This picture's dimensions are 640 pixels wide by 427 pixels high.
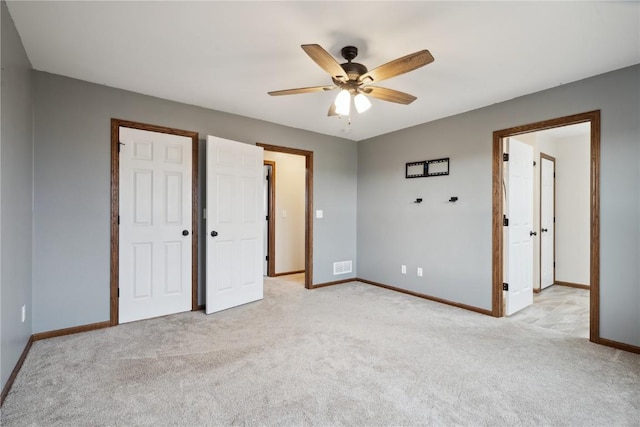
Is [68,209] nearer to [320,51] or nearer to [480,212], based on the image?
[320,51]

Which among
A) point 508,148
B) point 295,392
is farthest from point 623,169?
point 295,392

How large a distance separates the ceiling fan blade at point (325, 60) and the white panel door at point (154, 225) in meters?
2.12

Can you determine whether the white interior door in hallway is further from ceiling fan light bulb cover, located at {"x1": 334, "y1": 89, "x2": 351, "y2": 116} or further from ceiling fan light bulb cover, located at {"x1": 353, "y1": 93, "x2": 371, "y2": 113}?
ceiling fan light bulb cover, located at {"x1": 334, "y1": 89, "x2": 351, "y2": 116}

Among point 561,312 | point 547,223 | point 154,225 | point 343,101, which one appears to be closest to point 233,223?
point 154,225

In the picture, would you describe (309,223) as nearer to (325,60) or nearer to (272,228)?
(272,228)

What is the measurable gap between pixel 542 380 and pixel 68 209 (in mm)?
4120

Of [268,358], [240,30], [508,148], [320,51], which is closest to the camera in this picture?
[320,51]

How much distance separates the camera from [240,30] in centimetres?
210

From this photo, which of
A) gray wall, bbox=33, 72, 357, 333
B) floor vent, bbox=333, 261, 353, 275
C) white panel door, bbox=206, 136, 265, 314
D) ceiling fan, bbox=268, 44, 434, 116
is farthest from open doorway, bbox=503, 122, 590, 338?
gray wall, bbox=33, 72, 357, 333

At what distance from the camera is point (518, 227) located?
3.63 m

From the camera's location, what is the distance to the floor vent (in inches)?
194

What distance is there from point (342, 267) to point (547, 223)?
3.36 metres

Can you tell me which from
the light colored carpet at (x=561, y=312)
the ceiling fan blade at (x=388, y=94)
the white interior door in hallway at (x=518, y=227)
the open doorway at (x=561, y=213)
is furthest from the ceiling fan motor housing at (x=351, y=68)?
the open doorway at (x=561, y=213)

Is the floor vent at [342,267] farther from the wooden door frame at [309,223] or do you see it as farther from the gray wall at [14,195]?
the gray wall at [14,195]
